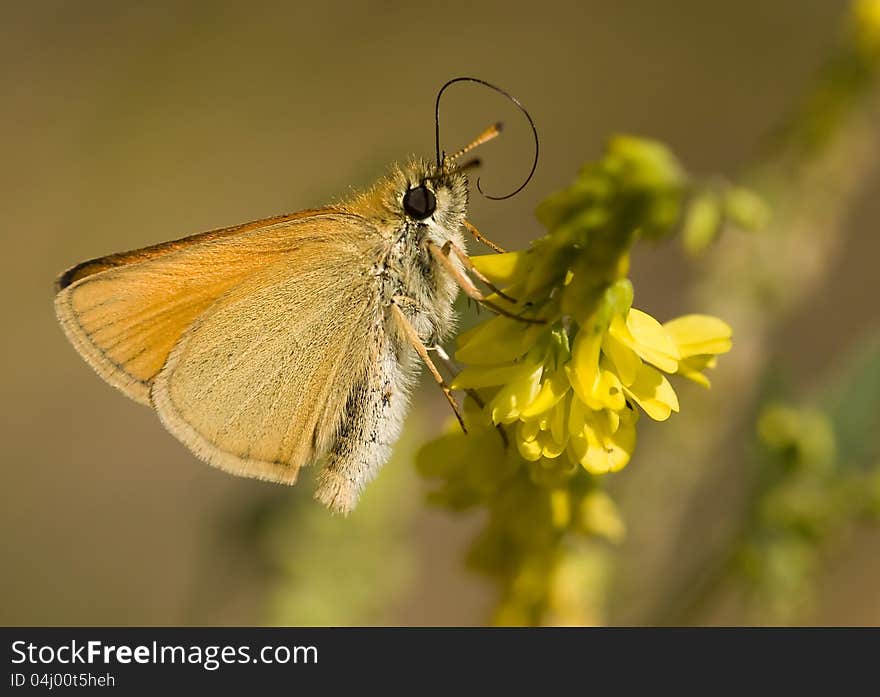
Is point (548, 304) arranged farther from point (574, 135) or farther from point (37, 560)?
point (574, 135)

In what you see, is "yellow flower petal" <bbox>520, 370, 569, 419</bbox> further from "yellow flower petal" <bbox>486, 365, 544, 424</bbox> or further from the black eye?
the black eye

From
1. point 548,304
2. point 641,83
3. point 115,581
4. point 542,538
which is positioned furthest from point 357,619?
point 641,83

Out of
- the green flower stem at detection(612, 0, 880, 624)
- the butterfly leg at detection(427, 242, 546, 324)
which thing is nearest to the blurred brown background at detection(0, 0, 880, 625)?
the green flower stem at detection(612, 0, 880, 624)

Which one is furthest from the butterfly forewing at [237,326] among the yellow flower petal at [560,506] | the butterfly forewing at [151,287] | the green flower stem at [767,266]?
the green flower stem at [767,266]

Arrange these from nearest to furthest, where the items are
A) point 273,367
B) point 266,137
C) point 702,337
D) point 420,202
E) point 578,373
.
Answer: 1. point 578,373
2. point 702,337
3. point 420,202
4. point 273,367
5. point 266,137

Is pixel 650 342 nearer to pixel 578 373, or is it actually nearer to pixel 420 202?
pixel 578 373

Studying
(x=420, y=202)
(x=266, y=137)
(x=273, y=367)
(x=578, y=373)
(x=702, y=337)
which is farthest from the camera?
(x=266, y=137)

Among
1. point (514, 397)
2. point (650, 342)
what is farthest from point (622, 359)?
point (514, 397)
